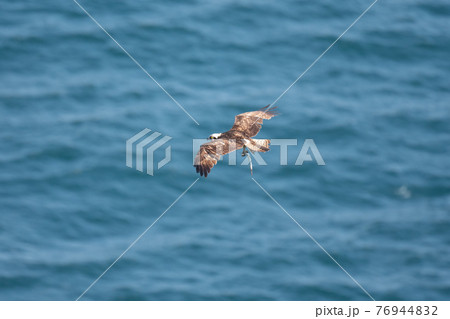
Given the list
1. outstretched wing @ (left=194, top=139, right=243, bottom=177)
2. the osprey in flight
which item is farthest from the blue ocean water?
outstretched wing @ (left=194, top=139, right=243, bottom=177)

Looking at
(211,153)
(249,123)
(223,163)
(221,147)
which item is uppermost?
(223,163)

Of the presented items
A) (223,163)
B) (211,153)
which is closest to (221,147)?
(211,153)

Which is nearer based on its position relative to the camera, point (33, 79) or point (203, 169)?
point (203, 169)

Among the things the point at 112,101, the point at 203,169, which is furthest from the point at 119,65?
the point at 203,169

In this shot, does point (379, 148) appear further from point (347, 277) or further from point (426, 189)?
point (347, 277)

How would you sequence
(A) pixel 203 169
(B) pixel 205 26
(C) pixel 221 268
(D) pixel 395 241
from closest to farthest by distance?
(A) pixel 203 169, (C) pixel 221 268, (D) pixel 395 241, (B) pixel 205 26

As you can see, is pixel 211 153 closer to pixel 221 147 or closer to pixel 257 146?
pixel 221 147

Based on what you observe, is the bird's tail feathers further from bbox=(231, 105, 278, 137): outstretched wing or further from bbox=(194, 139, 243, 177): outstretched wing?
bbox=(231, 105, 278, 137): outstretched wing
